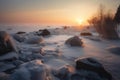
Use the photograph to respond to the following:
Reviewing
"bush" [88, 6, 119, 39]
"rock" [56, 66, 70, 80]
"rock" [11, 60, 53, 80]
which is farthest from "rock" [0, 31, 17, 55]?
"bush" [88, 6, 119, 39]

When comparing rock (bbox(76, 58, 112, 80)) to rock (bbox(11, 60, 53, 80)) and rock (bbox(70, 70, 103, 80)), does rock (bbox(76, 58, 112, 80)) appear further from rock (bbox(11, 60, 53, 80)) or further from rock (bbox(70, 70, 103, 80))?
rock (bbox(11, 60, 53, 80))

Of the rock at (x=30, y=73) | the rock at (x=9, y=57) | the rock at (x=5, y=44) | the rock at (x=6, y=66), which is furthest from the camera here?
the rock at (x=5, y=44)

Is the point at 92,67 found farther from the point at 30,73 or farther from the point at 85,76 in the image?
the point at 30,73

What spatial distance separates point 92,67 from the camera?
15.9 feet

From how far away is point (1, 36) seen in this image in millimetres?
6219

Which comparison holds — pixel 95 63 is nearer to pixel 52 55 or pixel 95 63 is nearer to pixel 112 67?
pixel 112 67

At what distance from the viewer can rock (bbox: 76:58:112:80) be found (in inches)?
187

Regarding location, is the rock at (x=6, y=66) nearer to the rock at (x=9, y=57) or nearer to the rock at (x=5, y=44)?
the rock at (x=9, y=57)

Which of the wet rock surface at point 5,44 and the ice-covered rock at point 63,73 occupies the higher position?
the wet rock surface at point 5,44

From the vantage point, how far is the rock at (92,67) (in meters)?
4.74

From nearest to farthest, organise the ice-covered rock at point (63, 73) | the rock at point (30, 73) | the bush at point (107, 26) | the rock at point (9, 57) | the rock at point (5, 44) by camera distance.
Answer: the rock at point (30, 73), the ice-covered rock at point (63, 73), the rock at point (9, 57), the rock at point (5, 44), the bush at point (107, 26)

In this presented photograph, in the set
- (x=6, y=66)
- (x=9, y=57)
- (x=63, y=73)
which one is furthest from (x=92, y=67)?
(x=9, y=57)

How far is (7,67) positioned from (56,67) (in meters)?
1.57

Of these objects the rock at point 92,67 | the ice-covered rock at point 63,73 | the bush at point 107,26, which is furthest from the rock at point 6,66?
the bush at point 107,26
